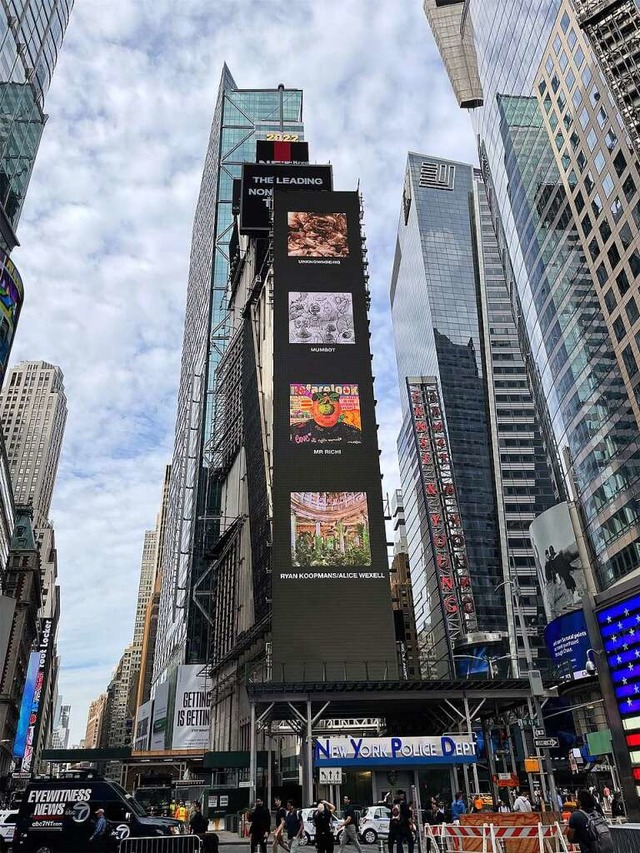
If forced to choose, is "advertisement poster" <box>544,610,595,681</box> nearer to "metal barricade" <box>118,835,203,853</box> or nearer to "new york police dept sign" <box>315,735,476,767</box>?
"new york police dept sign" <box>315,735,476,767</box>

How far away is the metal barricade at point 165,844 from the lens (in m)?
16.1

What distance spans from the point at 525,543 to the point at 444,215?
265ft

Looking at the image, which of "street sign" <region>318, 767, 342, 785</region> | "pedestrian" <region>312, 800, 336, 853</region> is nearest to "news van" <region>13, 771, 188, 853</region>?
"pedestrian" <region>312, 800, 336, 853</region>

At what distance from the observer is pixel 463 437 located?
5502 inches

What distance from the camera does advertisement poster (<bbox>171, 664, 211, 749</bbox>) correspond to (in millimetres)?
86562

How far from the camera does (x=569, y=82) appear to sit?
Result: 7406 cm

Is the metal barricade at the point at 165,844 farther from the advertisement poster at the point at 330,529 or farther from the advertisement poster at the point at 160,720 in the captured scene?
the advertisement poster at the point at 160,720

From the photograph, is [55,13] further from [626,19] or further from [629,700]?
[629,700]

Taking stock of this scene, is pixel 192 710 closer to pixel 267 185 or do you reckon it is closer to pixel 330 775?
pixel 330 775

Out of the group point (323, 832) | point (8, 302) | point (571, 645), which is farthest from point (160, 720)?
point (323, 832)

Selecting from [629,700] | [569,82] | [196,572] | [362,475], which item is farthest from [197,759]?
[569,82]

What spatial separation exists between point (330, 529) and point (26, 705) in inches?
3065

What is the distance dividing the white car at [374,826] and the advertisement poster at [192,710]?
5714 centimetres

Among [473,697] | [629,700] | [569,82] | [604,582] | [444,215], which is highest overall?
[444,215]
